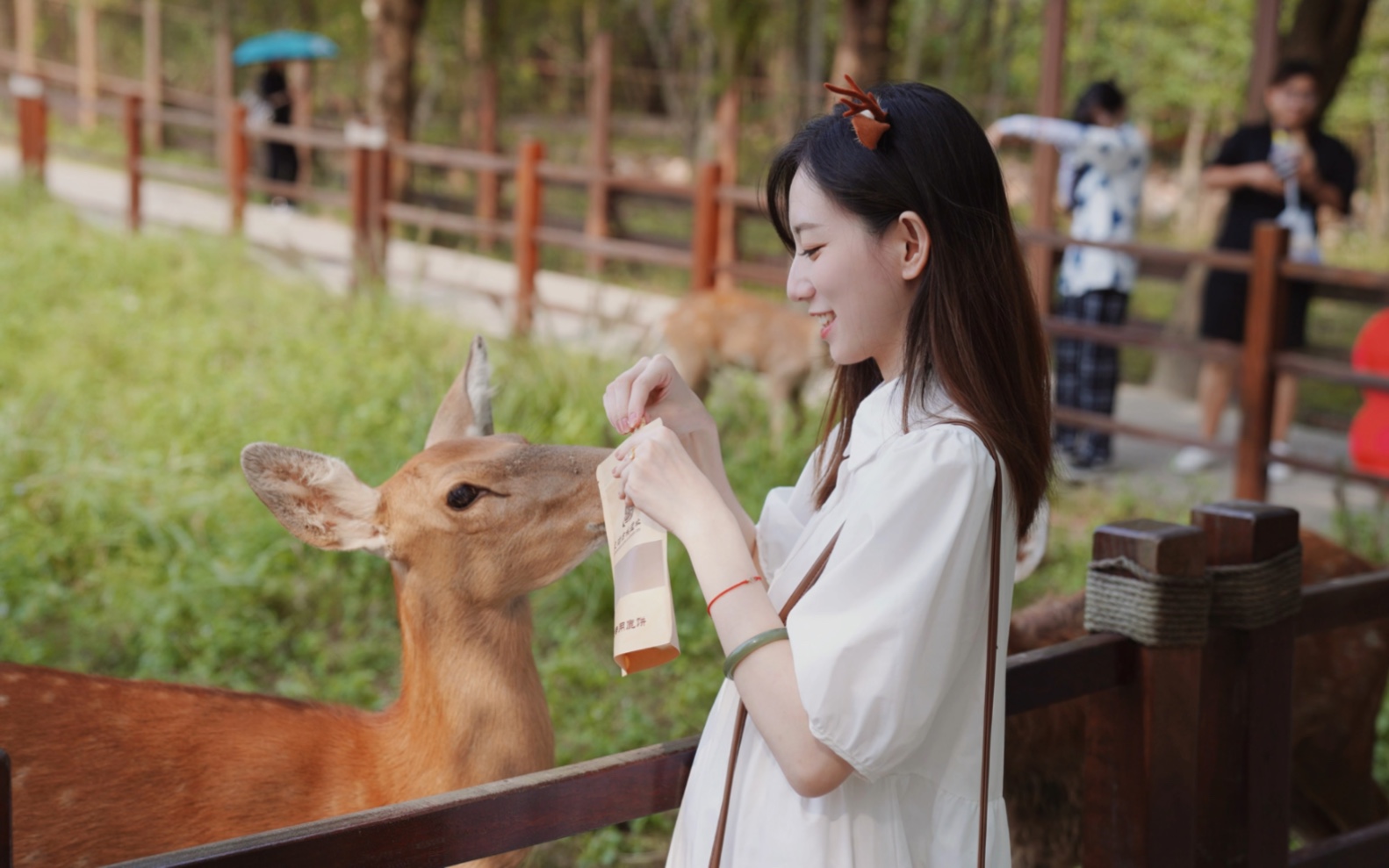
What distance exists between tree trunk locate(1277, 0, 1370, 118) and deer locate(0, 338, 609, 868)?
7733 millimetres

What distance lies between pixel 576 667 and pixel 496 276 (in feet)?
20.2

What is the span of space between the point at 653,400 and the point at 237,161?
9488 millimetres

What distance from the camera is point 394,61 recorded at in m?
12.2

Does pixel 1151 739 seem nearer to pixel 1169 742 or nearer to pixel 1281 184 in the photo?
pixel 1169 742

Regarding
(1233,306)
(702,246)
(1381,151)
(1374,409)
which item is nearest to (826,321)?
(1374,409)

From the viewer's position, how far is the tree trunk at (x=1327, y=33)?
8531 mm

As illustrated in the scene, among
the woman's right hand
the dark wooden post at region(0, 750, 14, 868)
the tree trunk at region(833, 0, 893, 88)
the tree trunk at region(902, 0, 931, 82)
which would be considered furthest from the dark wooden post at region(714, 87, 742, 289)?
the dark wooden post at region(0, 750, 14, 868)

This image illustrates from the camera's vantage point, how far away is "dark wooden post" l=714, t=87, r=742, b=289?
320 inches

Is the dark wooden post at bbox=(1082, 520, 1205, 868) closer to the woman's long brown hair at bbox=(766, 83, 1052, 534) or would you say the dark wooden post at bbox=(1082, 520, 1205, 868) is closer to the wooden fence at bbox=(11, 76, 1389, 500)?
the woman's long brown hair at bbox=(766, 83, 1052, 534)

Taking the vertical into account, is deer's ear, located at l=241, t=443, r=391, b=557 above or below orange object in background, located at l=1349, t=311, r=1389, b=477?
above

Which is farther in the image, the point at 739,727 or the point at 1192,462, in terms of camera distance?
the point at 1192,462

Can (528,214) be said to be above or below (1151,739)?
above

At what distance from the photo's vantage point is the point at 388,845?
1502 mm

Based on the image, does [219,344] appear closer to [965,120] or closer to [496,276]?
[496,276]
